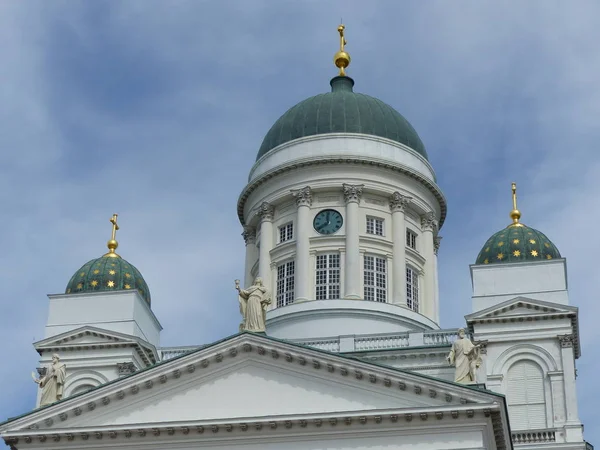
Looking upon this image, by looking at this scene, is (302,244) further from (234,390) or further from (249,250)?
(234,390)

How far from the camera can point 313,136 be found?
6359 cm

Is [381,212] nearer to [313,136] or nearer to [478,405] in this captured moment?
[313,136]

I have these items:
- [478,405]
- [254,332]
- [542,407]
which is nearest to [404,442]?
[478,405]

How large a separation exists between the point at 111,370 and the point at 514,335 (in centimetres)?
1583

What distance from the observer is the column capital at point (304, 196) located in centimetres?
6178

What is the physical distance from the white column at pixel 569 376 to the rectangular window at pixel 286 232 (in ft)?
47.4

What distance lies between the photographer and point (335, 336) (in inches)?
2232

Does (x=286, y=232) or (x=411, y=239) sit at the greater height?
(x=286, y=232)

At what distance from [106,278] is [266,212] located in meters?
8.30

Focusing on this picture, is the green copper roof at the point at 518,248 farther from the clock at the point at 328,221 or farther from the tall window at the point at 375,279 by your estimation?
the clock at the point at 328,221

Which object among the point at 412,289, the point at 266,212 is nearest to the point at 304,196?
the point at 266,212

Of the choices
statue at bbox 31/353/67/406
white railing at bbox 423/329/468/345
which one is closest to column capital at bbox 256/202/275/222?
white railing at bbox 423/329/468/345

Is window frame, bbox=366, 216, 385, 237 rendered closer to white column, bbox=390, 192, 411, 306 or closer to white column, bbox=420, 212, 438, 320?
white column, bbox=390, 192, 411, 306

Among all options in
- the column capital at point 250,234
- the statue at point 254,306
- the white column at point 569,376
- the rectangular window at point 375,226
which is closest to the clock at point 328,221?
the rectangular window at point 375,226
